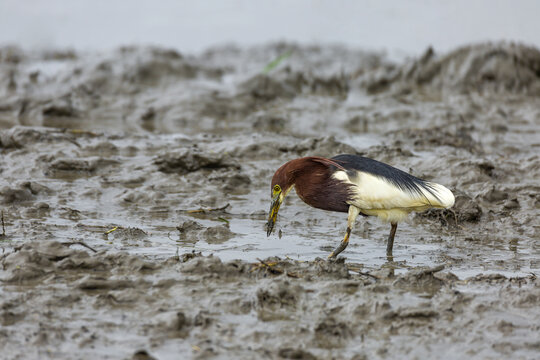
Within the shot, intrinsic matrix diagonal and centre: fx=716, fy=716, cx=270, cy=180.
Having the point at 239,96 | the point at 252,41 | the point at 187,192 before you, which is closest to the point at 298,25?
the point at 252,41

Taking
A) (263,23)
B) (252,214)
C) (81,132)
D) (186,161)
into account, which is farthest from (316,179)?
(263,23)

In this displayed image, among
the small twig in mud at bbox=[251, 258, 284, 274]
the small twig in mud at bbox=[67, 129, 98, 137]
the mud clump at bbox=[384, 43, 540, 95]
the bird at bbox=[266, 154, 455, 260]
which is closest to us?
the small twig in mud at bbox=[251, 258, 284, 274]

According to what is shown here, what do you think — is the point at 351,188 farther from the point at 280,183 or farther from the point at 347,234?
the point at 280,183

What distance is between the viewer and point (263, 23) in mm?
19234

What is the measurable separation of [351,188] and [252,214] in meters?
1.80

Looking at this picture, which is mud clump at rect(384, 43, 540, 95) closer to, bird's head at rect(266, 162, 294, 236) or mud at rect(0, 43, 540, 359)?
mud at rect(0, 43, 540, 359)

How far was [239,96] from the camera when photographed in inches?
492

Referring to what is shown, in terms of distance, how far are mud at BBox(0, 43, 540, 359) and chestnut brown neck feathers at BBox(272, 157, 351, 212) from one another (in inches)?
18.9

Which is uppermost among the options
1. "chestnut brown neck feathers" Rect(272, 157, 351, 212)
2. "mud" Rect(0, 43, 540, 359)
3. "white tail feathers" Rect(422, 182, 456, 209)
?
"chestnut brown neck feathers" Rect(272, 157, 351, 212)

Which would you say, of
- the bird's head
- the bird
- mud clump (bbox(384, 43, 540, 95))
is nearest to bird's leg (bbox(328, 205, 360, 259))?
the bird

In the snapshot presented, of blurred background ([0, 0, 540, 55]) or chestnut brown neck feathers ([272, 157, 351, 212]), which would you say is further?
blurred background ([0, 0, 540, 55])

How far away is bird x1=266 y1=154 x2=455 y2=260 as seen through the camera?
5.68m

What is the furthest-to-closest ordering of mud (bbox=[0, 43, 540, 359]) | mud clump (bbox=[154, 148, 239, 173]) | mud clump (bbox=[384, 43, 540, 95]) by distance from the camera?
mud clump (bbox=[384, 43, 540, 95]) < mud clump (bbox=[154, 148, 239, 173]) < mud (bbox=[0, 43, 540, 359])

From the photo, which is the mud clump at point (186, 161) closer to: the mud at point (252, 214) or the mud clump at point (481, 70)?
the mud at point (252, 214)
